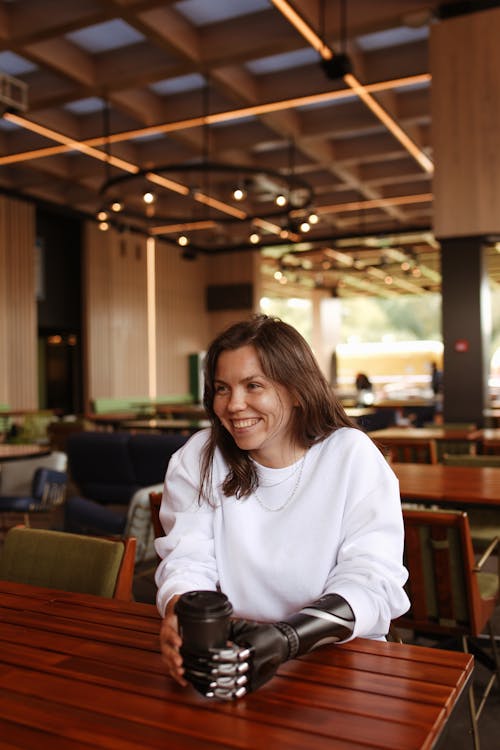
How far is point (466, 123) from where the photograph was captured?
719 cm

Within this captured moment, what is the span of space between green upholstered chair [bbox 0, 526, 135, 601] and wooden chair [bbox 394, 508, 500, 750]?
93 cm

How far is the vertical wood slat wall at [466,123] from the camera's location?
706 cm

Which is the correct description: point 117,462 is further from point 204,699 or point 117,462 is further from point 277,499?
point 204,699

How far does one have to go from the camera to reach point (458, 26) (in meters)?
7.11

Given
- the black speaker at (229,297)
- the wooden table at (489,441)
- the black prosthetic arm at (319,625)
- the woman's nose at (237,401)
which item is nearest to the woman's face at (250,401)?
the woman's nose at (237,401)

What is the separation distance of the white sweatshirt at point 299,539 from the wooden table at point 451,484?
5.29 ft

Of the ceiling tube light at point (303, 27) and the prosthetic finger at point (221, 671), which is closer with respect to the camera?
the prosthetic finger at point (221, 671)

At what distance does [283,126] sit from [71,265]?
22.1ft

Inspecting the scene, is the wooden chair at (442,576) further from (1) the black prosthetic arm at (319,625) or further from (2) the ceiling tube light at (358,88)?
(2) the ceiling tube light at (358,88)

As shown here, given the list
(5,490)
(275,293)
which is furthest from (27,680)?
(275,293)

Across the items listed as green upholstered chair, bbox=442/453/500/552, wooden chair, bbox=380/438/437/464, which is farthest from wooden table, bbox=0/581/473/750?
wooden chair, bbox=380/438/437/464

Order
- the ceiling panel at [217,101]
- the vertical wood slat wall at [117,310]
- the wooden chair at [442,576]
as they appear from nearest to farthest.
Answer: the wooden chair at [442,576] → the ceiling panel at [217,101] → the vertical wood slat wall at [117,310]

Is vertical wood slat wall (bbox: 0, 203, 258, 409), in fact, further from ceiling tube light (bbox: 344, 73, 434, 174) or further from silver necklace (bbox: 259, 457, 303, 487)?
silver necklace (bbox: 259, 457, 303, 487)

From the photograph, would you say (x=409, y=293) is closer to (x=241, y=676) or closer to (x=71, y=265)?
(x=71, y=265)
